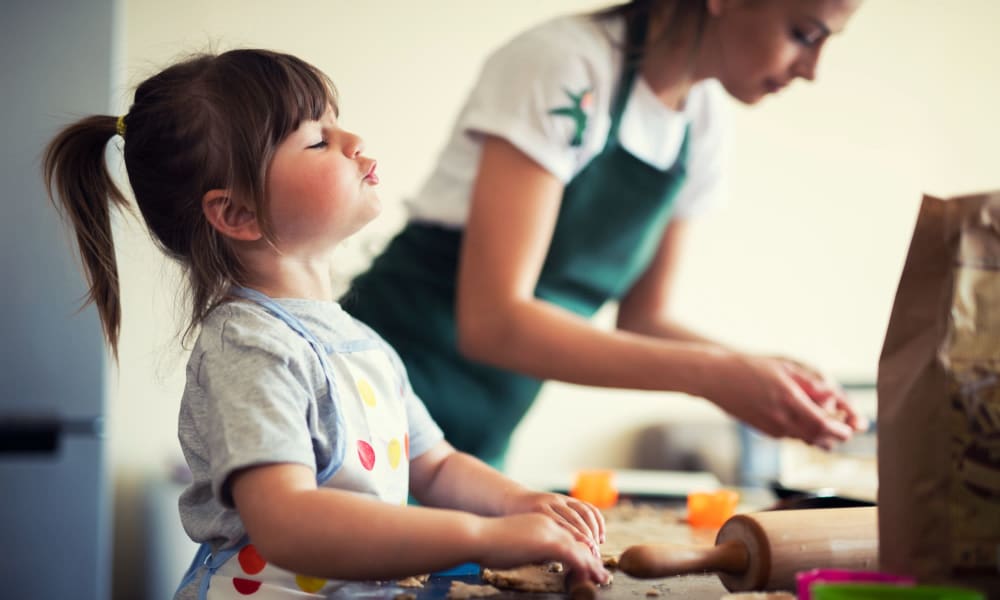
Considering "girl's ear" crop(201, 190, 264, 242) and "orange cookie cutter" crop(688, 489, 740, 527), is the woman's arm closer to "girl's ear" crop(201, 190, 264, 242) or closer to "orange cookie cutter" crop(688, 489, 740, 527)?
"orange cookie cutter" crop(688, 489, 740, 527)

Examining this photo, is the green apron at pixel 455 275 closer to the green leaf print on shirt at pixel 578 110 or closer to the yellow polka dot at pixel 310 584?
the green leaf print on shirt at pixel 578 110

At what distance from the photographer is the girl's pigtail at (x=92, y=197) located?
87 centimetres

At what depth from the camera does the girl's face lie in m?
0.81

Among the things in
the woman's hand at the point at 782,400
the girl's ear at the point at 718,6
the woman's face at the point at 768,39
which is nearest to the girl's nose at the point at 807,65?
the woman's face at the point at 768,39

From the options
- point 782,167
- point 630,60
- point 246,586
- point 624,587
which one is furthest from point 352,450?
point 782,167

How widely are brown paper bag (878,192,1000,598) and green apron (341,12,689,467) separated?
2.50 feet

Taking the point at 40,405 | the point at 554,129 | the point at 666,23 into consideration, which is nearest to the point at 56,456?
the point at 40,405

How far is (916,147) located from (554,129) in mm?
3081

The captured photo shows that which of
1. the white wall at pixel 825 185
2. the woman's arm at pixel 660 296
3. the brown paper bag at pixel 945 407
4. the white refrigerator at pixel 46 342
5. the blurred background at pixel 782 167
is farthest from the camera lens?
the white wall at pixel 825 185

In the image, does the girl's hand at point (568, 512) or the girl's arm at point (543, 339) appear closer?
the girl's hand at point (568, 512)

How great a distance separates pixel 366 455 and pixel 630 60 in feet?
2.57

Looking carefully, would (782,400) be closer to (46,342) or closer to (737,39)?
(737,39)

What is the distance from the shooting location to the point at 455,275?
1.42 metres

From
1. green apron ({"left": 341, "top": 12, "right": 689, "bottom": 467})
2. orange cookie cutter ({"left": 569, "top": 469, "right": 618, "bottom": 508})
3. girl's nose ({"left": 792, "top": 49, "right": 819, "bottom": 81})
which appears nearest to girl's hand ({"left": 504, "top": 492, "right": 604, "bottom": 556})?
orange cookie cutter ({"left": 569, "top": 469, "right": 618, "bottom": 508})
